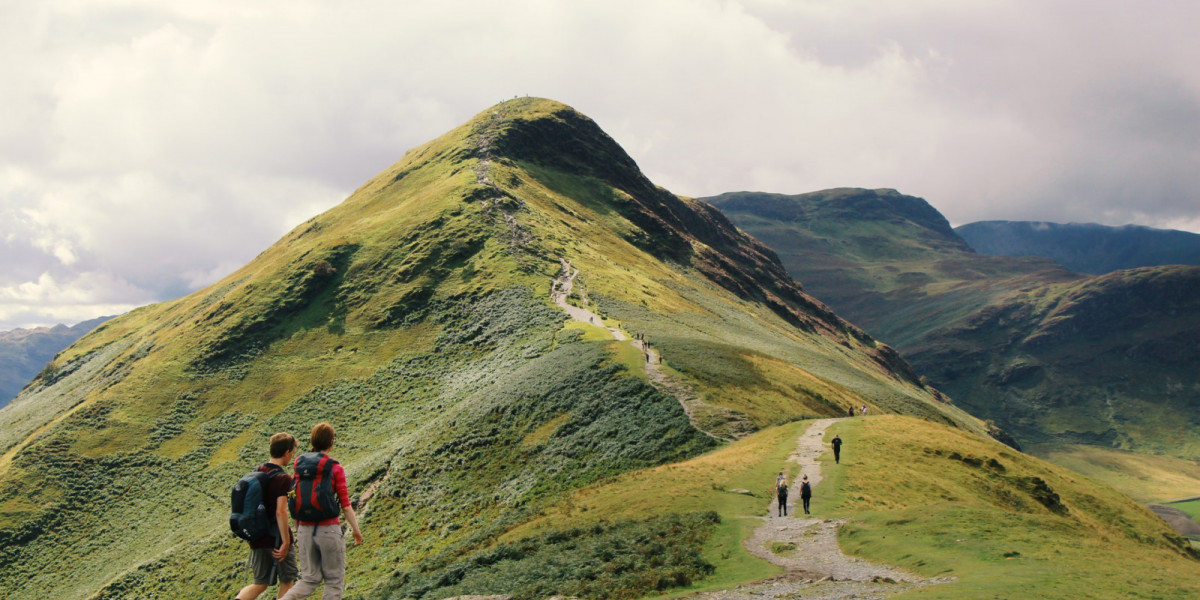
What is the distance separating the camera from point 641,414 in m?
47.3

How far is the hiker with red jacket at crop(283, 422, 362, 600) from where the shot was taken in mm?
11617

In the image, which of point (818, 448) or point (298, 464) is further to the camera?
point (818, 448)

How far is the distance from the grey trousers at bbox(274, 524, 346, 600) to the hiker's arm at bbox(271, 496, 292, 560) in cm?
20

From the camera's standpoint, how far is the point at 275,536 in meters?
11.8

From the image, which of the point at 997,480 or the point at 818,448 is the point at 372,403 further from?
the point at 997,480

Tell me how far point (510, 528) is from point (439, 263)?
242 feet

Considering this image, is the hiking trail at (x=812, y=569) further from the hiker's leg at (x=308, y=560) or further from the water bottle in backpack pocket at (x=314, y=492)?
the water bottle in backpack pocket at (x=314, y=492)

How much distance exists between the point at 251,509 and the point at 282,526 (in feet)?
1.84

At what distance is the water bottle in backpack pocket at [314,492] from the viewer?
38.1 ft

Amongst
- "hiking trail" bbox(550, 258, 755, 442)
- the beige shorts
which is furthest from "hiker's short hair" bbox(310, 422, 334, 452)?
"hiking trail" bbox(550, 258, 755, 442)

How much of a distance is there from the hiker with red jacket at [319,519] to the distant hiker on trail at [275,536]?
0.70 ft

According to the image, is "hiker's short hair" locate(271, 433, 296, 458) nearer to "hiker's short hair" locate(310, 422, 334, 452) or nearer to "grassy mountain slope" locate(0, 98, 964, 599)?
"hiker's short hair" locate(310, 422, 334, 452)

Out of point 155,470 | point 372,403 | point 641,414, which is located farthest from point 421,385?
point 641,414

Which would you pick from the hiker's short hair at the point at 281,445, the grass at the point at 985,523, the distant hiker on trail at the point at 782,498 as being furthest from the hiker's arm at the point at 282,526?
the distant hiker on trail at the point at 782,498
